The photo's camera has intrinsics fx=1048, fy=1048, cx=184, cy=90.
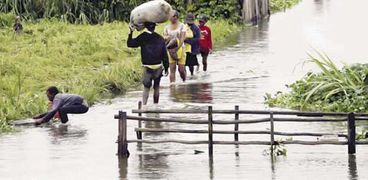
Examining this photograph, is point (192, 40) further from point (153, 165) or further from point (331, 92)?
point (153, 165)

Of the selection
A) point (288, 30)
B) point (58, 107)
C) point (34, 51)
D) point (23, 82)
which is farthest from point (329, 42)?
point (58, 107)

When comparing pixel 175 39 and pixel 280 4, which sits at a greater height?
pixel 175 39

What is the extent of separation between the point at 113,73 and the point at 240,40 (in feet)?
35.2

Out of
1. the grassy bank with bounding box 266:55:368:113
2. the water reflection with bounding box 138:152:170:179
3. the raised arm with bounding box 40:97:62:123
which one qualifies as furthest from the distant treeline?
the water reflection with bounding box 138:152:170:179

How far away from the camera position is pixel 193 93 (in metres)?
19.4

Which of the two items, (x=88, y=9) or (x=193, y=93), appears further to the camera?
(x=88, y=9)

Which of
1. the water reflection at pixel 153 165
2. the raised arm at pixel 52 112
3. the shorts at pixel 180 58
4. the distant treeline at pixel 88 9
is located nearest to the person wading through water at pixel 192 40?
the shorts at pixel 180 58

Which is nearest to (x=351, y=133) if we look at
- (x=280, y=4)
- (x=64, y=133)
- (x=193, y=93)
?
(x=64, y=133)

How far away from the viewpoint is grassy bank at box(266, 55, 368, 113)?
16.7 m

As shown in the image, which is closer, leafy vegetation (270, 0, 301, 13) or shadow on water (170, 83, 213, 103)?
shadow on water (170, 83, 213, 103)

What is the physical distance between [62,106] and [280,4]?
1292 inches

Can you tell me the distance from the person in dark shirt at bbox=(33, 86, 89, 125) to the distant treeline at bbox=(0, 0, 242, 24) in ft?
50.0

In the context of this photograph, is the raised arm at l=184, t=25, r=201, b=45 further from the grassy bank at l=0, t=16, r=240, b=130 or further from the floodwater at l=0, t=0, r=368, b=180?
the grassy bank at l=0, t=16, r=240, b=130

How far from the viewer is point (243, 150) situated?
13570mm
